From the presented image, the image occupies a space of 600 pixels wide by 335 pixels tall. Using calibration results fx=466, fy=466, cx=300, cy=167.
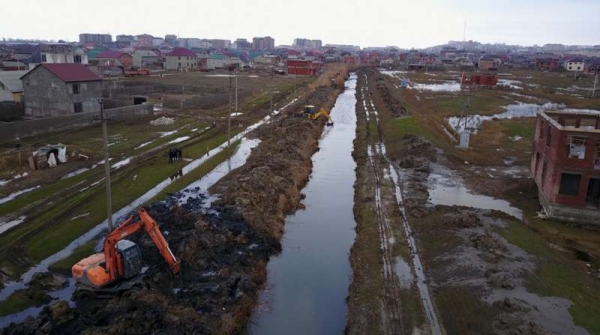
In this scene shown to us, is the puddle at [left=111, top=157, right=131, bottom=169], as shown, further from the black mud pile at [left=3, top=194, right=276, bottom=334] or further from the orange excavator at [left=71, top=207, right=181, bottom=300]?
the orange excavator at [left=71, top=207, right=181, bottom=300]

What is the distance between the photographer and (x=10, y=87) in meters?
47.1

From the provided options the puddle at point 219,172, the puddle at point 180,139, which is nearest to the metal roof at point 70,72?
the puddle at point 180,139

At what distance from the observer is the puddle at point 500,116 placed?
164 feet

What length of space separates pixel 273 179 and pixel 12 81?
35383 mm

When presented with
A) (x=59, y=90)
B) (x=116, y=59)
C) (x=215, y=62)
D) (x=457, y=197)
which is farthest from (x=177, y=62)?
(x=457, y=197)

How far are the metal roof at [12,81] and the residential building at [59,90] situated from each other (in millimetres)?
2245

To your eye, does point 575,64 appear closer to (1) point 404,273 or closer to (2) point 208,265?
(1) point 404,273

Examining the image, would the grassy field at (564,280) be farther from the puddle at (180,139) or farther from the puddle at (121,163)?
the puddle at (180,139)

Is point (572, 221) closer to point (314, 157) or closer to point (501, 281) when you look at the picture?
point (501, 281)

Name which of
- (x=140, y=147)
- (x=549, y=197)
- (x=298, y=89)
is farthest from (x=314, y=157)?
(x=298, y=89)

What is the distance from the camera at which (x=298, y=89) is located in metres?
84.8

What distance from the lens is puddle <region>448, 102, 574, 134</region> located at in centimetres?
5013

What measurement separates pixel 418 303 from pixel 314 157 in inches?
922

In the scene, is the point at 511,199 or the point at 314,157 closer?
the point at 511,199
